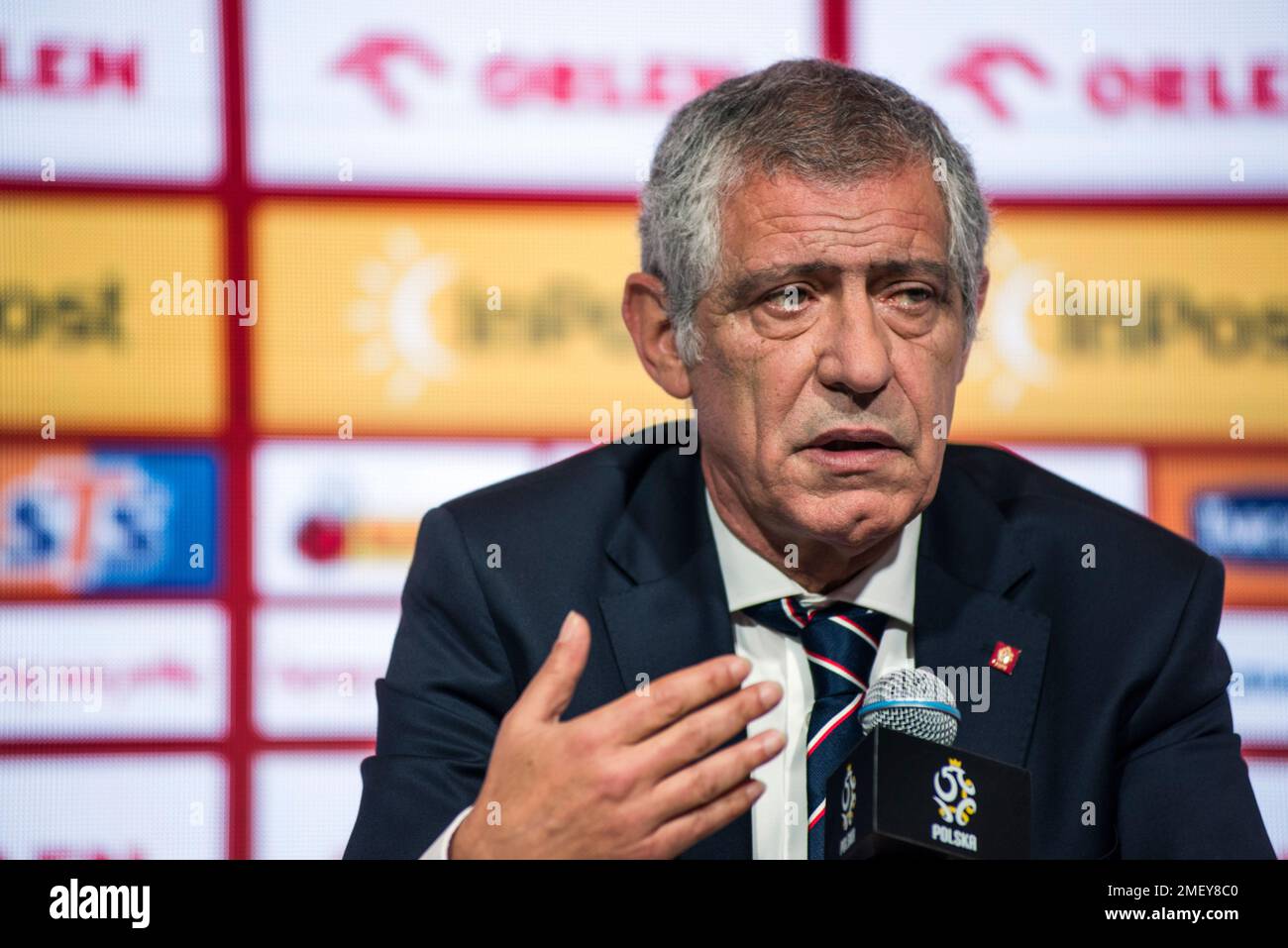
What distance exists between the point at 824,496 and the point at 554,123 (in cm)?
164

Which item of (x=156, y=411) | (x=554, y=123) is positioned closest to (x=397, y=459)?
(x=156, y=411)

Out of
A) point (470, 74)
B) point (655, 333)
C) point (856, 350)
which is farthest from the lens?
point (470, 74)

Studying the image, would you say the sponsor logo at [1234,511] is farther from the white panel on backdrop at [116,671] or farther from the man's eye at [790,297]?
the white panel on backdrop at [116,671]

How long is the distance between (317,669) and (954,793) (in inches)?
78.3

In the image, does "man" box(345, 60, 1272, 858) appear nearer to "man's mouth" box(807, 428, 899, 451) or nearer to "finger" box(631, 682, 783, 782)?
"man's mouth" box(807, 428, 899, 451)

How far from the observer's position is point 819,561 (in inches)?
78.0

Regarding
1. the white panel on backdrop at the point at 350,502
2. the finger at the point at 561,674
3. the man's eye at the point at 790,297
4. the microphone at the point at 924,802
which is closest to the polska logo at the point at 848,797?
the microphone at the point at 924,802

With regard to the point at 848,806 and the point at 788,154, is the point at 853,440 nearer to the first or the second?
the point at 788,154

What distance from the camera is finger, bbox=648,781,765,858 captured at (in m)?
1.40

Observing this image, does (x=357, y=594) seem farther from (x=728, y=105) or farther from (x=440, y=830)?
(x=728, y=105)

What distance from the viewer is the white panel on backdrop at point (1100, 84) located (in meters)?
3.15

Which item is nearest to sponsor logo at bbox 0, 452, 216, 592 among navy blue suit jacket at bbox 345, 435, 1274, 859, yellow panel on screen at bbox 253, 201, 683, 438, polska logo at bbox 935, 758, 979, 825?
yellow panel on screen at bbox 253, 201, 683, 438

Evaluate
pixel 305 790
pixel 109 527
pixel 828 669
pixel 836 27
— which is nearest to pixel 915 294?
pixel 828 669

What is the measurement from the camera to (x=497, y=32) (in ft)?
Result: 10.3
